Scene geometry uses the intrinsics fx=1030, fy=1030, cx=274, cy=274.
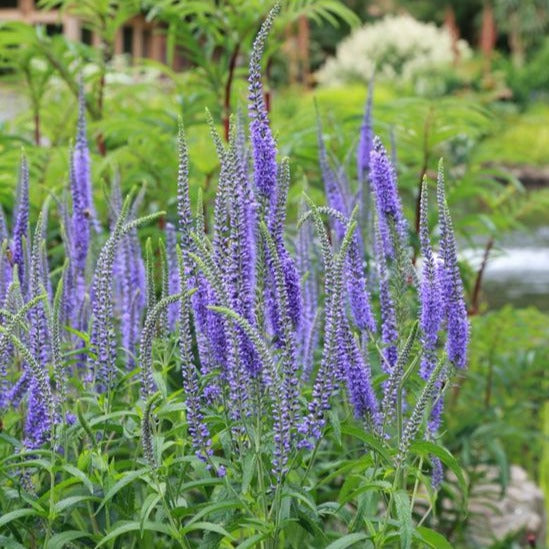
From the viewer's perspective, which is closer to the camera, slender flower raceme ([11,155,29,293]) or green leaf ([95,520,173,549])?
green leaf ([95,520,173,549])

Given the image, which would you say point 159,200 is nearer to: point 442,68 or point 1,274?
point 1,274

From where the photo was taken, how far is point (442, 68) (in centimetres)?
3469

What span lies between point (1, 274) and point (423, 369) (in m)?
1.12

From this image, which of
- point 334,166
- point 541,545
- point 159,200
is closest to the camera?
point 334,166

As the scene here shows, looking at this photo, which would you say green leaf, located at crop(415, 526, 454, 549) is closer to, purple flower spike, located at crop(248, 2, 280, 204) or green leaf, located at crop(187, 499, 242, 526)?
green leaf, located at crop(187, 499, 242, 526)

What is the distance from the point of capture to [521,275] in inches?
587

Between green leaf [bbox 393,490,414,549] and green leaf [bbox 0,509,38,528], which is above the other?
green leaf [bbox 393,490,414,549]

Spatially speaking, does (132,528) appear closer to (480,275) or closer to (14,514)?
(14,514)

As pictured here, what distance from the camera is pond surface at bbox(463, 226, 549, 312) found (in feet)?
43.5

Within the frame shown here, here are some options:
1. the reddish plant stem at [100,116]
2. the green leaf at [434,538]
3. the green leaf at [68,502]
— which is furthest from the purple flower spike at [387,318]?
the reddish plant stem at [100,116]

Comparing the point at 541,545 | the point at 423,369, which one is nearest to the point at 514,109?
the point at 541,545

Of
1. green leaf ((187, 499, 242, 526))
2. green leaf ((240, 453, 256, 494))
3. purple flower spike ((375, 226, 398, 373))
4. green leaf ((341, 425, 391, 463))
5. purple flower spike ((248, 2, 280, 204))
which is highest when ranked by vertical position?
purple flower spike ((248, 2, 280, 204))

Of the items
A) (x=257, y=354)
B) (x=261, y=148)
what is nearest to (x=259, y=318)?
(x=257, y=354)

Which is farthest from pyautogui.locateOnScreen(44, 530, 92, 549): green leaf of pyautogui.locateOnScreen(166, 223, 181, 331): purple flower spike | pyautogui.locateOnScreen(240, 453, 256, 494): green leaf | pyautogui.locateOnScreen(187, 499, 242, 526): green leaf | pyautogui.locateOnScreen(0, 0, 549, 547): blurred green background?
pyautogui.locateOnScreen(0, 0, 549, 547): blurred green background
